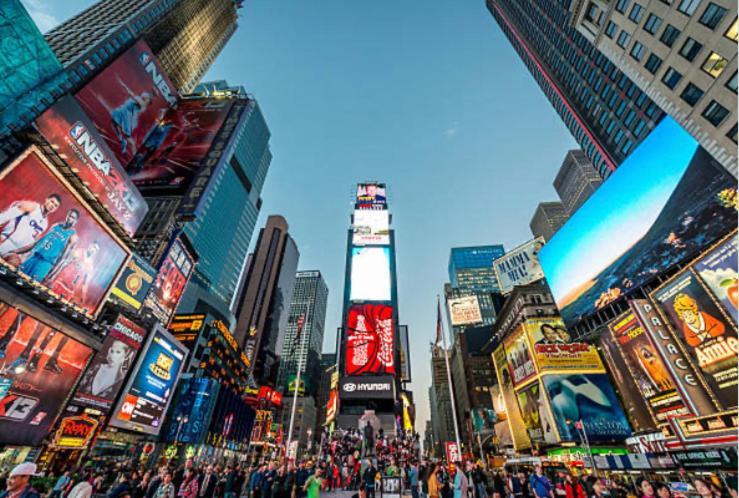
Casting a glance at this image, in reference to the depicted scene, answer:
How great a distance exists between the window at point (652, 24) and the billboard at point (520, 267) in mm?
25224

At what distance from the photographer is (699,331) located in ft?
72.1

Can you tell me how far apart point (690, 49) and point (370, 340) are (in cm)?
4406

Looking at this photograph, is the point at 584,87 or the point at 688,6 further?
the point at 584,87

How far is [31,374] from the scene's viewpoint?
2209cm

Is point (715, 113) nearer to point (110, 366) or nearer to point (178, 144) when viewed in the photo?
point (110, 366)

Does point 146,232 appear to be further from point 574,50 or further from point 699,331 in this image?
point 574,50

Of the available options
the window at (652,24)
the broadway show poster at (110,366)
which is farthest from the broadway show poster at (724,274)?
the broadway show poster at (110,366)

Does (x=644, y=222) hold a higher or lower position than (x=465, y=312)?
lower

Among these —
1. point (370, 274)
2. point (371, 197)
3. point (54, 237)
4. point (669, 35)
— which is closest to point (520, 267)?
point (370, 274)

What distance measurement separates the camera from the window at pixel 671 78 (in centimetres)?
3181

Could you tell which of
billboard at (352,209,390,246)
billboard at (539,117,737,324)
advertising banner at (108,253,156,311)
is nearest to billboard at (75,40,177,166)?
advertising banner at (108,253,156,311)

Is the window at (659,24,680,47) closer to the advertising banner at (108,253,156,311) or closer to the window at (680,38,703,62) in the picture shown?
the window at (680,38,703,62)

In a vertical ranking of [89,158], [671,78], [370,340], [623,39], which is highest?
[623,39]

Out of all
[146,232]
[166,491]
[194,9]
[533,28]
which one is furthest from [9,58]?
[533,28]
